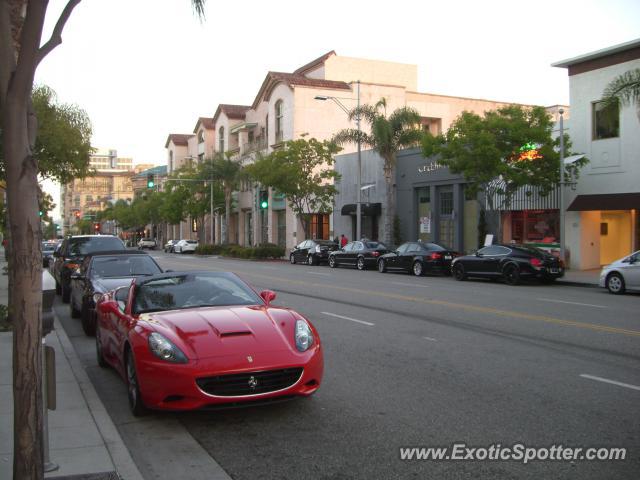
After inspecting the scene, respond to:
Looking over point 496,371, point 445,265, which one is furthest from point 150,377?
point 445,265

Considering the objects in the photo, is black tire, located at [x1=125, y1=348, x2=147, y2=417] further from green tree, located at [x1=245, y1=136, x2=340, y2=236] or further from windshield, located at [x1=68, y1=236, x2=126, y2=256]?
green tree, located at [x1=245, y1=136, x2=340, y2=236]

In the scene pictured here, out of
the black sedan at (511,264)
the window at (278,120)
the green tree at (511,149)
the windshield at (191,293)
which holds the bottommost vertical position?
the black sedan at (511,264)

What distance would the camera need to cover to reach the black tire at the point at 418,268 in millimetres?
27755

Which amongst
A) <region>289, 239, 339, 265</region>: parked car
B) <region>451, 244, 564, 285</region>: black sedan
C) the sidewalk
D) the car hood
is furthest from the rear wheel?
the car hood

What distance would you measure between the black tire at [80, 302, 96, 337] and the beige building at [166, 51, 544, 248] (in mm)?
35184

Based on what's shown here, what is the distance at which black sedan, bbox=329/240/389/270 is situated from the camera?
32469 mm

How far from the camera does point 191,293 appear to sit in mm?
7832

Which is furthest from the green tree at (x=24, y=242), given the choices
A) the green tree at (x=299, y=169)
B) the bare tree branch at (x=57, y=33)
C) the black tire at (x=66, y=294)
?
the green tree at (x=299, y=169)

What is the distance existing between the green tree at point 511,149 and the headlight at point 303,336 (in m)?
20.4

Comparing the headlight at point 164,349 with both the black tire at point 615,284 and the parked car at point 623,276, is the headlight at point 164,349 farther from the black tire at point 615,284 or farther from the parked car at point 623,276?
the black tire at point 615,284

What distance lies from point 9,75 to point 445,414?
4770mm

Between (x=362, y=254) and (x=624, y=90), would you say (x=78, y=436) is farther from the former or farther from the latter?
(x=362, y=254)

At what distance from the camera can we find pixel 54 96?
940 inches

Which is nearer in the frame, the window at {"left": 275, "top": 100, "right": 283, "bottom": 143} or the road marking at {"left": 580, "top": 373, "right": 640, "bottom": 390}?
the road marking at {"left": 580, "top": 373, "right": 640, "bottom": 390}
